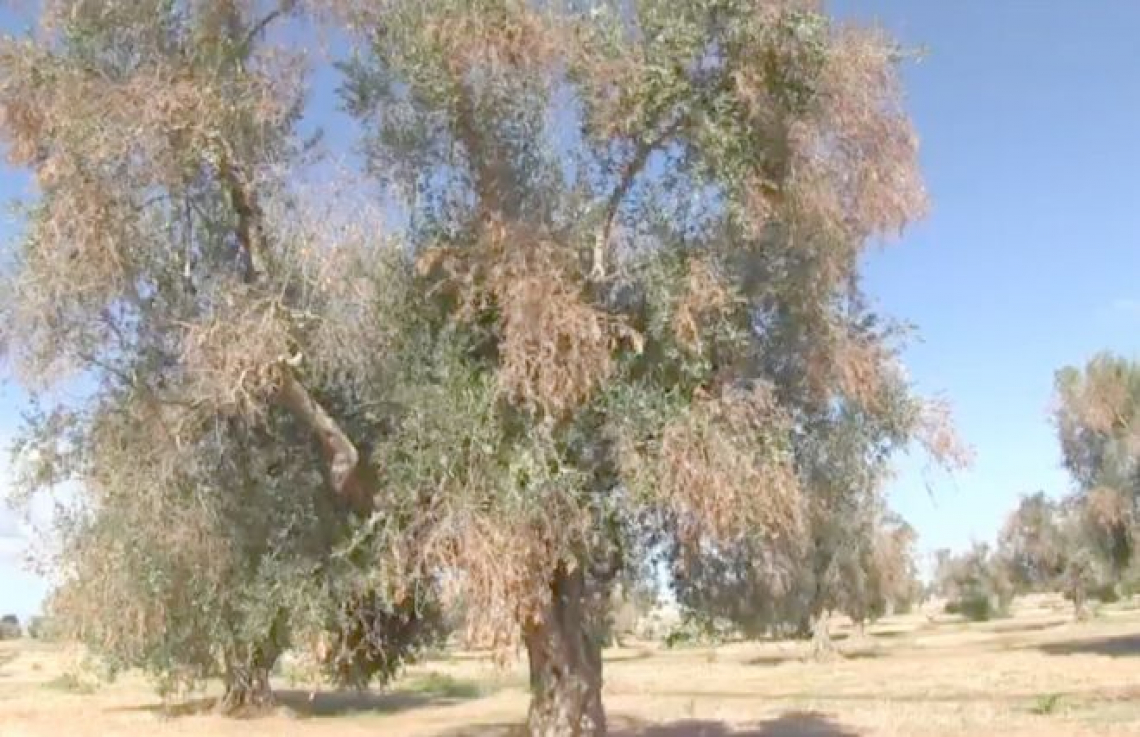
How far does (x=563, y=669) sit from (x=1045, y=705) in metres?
18.8

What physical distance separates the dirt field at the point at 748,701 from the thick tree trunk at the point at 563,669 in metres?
2.30

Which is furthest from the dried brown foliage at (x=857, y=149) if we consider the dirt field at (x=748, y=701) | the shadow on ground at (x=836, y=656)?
the shadow on ground at (x=836, y=656)

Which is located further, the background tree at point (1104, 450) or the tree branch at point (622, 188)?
the background tree at point (1104, 450)

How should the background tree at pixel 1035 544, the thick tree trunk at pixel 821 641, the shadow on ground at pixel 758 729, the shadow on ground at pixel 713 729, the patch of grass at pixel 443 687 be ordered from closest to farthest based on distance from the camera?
the shadow on ground at pixel 758 729 → the shadow on ground at pixel 713 729 → the patch of grass at pixel 443 687 → the thick tree trunk at pixel 821 641 → the background tree at pixel 1035 544

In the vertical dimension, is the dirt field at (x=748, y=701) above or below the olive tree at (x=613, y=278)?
below

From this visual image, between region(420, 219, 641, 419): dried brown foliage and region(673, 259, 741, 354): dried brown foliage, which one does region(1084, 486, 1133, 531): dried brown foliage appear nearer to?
region(673, 259, 741, 354): dried brown foliage

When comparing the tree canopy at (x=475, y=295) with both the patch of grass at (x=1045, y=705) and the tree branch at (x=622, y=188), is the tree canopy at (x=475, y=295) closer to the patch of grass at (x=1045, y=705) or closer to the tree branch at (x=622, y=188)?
the tree branch at (x=622, y=188)

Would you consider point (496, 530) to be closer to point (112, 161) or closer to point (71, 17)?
point (112, 161)

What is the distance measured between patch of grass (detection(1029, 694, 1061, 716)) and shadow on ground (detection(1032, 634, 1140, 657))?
72.2 ft

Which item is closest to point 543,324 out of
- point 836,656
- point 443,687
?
point 443,687

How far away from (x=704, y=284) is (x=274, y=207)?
5.41 metres

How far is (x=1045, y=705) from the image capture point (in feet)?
105

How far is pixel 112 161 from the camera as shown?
15.7 m

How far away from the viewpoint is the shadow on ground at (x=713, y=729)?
92.8ft
